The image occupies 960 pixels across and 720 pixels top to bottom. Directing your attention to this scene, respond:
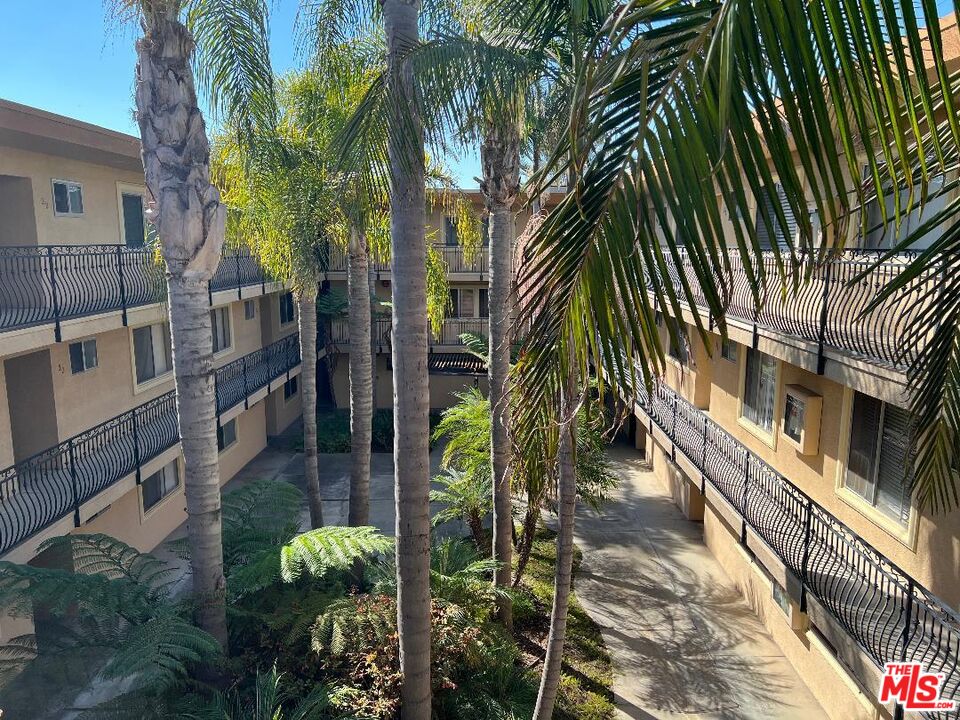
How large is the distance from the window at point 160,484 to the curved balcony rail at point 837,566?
37.3 feet

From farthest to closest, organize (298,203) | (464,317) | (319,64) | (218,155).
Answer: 1. (464,317)
2. (218,155)
3. (298,203)
4. (319,64)

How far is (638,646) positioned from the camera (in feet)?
36.7

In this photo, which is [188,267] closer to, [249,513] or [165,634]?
[165,634]

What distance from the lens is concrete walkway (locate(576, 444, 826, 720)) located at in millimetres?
9680

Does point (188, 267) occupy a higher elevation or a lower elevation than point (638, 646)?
higher

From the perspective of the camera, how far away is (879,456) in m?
8.51

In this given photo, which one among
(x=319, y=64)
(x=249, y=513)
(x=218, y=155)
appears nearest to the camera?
(x=319, y=64)

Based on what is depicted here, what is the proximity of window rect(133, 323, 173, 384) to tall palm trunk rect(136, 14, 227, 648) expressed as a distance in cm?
753

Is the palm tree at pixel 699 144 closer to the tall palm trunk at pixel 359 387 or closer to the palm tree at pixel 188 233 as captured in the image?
the palm tree at pixel 188 233

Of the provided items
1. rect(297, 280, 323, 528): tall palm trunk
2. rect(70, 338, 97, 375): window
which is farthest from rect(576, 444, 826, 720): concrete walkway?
rect(70, 338, 97, 375): window

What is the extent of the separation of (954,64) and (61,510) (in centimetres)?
1285

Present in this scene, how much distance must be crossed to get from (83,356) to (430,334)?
43.1 feet

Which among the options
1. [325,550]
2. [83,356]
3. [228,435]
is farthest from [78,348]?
[228,435]

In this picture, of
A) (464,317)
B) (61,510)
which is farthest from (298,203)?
(464,317)
